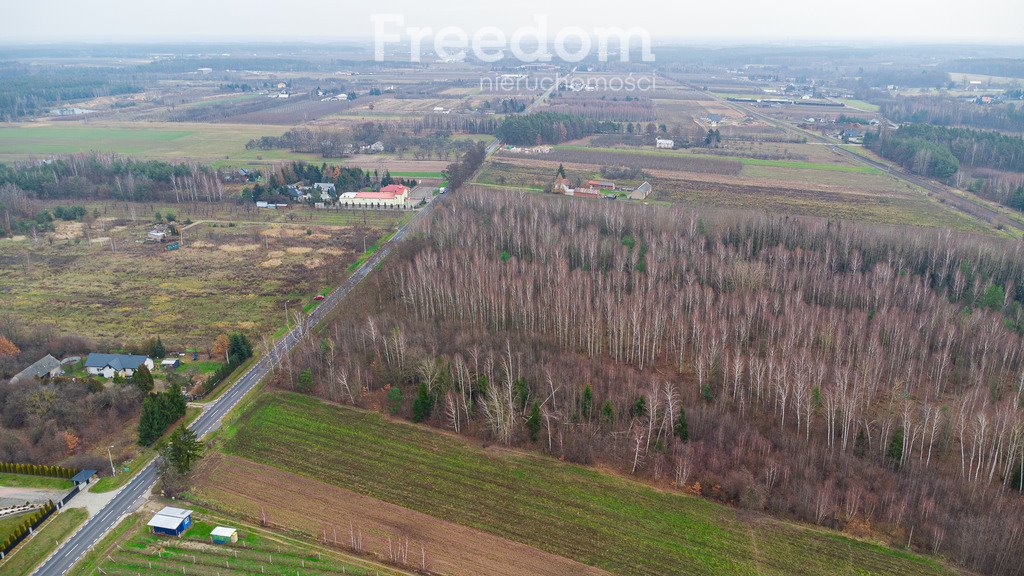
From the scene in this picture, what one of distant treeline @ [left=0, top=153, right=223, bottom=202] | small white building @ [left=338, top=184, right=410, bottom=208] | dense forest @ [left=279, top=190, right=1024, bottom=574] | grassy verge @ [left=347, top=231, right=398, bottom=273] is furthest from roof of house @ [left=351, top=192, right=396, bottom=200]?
dense forest @ [left=279, top=190, right=1024, bottom=574]

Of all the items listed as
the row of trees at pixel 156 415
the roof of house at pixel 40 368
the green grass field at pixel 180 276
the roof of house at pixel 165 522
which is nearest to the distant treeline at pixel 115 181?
the green grass field at pixel 180 276

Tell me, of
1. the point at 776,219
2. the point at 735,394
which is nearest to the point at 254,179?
the point at 776,219

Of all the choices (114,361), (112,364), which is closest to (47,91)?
(114,361)

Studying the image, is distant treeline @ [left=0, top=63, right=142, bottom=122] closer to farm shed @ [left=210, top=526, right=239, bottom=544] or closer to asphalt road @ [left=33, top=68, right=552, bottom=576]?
asphalt road @ [left=33, top=68, right=552, bottom=576]

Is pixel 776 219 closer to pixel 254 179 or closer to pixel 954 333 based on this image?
pixel 954 333

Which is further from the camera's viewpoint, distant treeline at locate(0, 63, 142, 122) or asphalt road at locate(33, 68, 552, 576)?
distant treeline at locate(0, 63, 142, 122)

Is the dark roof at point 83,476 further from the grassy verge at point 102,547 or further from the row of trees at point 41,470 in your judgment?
the grassy verge at point 102,547

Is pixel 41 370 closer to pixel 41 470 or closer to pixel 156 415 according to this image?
pixel 41 470
